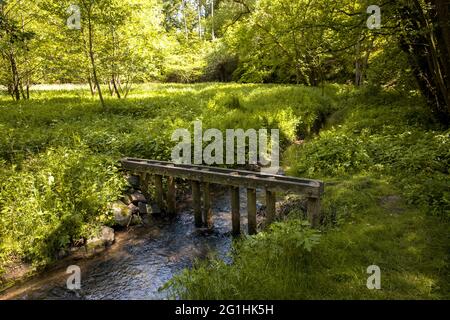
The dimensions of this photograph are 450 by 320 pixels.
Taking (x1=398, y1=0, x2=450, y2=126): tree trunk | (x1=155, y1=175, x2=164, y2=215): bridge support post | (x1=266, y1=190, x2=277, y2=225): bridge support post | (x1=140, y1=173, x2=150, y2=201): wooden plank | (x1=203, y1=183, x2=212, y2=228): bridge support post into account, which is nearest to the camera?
(x1=266, y1=190, x2=277, y2=225): bridge support post

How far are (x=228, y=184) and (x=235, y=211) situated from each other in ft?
2.29

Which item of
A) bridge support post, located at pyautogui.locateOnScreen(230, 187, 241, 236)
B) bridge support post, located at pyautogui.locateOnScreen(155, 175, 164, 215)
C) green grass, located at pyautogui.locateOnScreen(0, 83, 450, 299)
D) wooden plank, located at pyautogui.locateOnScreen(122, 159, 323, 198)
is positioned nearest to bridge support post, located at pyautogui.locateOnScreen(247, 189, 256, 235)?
A: wooden plank, located at pyautogui.locateOnScreen(122, 159, 323, 198)

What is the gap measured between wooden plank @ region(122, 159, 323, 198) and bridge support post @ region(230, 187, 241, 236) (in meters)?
0.21

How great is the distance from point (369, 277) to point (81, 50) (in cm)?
1687

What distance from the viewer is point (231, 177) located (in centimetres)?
835

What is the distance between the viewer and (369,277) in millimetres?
4867

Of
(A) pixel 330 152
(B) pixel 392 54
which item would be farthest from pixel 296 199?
(B) pixel 392 54

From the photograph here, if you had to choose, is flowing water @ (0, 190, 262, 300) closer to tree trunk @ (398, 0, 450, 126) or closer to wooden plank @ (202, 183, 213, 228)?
wooden plank @ (202, 183, 213, 228)

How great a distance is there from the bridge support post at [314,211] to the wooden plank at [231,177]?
115 millimetres

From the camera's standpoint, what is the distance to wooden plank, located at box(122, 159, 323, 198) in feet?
23.8

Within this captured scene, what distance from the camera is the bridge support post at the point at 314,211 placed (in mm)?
7074

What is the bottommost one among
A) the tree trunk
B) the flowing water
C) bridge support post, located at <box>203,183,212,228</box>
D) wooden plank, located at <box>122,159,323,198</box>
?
the flowing water

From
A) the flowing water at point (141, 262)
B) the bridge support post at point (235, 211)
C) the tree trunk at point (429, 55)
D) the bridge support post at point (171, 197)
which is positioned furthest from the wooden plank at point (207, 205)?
the tree trunk at point (429, 55)

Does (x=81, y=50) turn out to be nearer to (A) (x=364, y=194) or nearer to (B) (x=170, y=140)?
(B) (x=170, y=140)
